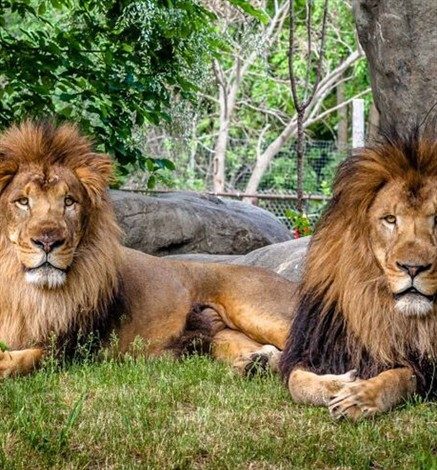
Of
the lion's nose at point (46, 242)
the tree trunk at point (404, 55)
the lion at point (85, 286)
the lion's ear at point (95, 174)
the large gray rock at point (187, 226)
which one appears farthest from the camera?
the large gray rock at point (187, 226)

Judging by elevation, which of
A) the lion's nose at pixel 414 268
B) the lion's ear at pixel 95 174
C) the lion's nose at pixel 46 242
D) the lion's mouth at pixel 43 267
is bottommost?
the lion's mouth at pixel 43 267

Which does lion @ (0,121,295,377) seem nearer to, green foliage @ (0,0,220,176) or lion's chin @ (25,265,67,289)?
lion's chin @ (25,265,67,289)

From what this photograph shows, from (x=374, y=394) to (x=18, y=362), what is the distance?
5.63 feet

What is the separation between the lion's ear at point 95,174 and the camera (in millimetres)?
5805

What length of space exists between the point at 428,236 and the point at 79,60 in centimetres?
395

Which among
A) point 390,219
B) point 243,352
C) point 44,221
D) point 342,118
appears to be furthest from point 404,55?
point 342,118

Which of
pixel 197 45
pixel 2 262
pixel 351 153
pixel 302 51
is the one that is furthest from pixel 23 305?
pixel 302 51

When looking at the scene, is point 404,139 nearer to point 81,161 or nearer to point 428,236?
point 428,236

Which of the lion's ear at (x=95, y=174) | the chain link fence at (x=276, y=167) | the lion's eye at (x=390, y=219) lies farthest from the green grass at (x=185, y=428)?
the chain link fence at (x=276, y=167)

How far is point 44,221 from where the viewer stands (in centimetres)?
546

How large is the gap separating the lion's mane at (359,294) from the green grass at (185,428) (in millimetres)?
237

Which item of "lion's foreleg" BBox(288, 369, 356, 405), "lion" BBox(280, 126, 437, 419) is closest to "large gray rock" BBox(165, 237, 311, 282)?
"lion" BBox(280, 126, 437, 419)

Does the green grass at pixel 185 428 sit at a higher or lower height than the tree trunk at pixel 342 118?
lower

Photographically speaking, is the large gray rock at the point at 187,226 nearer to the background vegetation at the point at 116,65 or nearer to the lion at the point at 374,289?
the background vegetation at the point at 116,65
